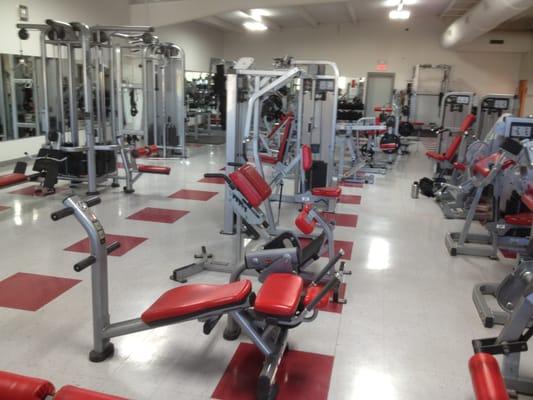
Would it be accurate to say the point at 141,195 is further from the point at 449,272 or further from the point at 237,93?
the point at 449,272

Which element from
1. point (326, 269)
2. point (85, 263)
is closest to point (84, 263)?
point (85, 263)

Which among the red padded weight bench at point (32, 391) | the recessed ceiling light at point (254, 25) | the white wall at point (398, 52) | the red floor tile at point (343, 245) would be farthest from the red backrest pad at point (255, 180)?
the white wall at point (398, 52)

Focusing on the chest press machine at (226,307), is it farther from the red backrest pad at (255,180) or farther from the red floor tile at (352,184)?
the red floor tile at (352,184)

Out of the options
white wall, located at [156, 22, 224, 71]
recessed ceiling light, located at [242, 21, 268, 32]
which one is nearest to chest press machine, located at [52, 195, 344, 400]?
white wall, located at [156, 22, 224, 71]

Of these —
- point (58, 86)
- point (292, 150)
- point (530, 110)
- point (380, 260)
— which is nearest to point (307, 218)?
point (380, 260)

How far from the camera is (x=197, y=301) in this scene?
6.74 ft

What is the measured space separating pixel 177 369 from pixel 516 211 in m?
3.44

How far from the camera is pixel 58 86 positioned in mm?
6098

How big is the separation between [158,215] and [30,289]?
202 centimetres

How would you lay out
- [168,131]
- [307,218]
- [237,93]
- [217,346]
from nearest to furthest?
[217,346], [307,218], [237,93], [168,131]

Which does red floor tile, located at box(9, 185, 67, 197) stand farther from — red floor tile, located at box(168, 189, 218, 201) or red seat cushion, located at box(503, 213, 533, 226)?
red seat cushion, located at box(503, 213, 533, 226)

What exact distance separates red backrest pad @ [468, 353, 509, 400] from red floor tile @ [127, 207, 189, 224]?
3.59 metres

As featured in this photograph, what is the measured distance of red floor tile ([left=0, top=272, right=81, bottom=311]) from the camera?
9.86 ft

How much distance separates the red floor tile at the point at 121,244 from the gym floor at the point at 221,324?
28mm
